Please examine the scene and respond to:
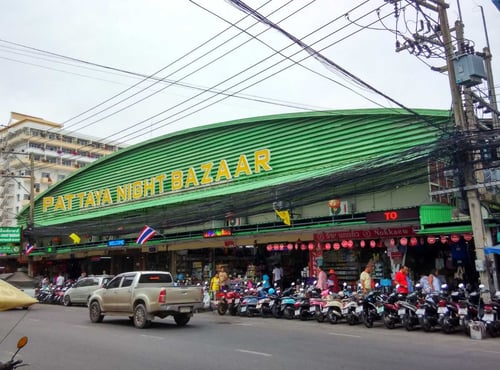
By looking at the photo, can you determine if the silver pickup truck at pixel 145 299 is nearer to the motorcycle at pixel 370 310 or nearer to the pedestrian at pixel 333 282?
the motorcycle at pixel 370 310

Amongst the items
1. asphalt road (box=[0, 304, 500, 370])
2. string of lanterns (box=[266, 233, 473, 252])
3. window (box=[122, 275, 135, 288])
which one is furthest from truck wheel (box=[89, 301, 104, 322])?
string of lanterns (box=[266, 233, 473, 252])

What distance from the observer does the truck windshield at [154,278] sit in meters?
14.9

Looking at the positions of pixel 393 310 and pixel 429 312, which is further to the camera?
pixel 393 310

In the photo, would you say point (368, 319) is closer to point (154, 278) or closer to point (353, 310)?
point (353, 310)

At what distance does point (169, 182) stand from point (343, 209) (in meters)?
11.0

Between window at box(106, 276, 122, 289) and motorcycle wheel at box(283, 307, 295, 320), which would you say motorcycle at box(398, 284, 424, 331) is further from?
window at box(106, 276, 122, 289)

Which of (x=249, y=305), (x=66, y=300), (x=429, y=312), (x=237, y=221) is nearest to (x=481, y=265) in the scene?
(x=429, y=312)

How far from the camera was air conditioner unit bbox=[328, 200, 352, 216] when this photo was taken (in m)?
18.6

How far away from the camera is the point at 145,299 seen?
13.9 metres

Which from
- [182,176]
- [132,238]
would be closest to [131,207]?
[132,238]

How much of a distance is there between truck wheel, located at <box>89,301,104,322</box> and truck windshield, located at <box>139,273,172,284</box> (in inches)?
79.3

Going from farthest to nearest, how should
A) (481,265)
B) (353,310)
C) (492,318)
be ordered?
(353,310) < (481,265) < (492,318)

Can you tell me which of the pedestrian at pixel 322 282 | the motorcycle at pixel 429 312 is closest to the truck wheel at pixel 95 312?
the pedestrian at pixel 322 282

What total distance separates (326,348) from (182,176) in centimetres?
Answer: 1684
